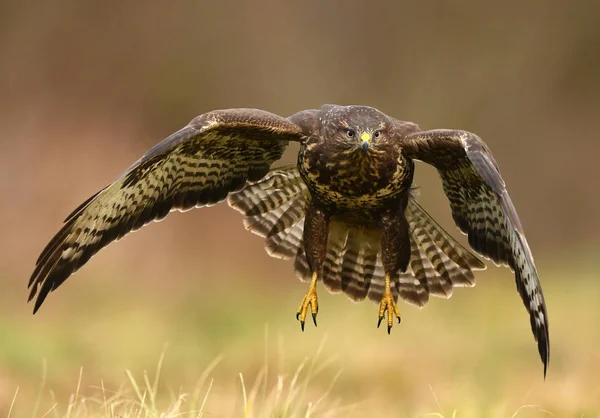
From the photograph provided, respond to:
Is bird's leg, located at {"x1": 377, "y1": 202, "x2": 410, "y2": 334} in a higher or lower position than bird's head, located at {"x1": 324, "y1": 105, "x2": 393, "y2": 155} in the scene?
lower

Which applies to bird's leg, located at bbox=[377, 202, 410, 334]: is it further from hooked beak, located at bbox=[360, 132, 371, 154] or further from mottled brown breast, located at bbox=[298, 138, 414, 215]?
hooked beak, located at bbox=[360, 132, 371, 154]

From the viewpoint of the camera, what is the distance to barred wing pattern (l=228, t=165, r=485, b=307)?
6.84 meters

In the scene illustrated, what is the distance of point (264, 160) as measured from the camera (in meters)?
6.68

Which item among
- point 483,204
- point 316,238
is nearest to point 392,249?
point 316,238

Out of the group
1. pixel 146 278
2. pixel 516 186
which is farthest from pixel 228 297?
pixel 516 186

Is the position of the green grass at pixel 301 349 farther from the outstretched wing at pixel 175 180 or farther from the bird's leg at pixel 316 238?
the outstretched wing at pixel 175 180

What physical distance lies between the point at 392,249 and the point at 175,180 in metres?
1.15

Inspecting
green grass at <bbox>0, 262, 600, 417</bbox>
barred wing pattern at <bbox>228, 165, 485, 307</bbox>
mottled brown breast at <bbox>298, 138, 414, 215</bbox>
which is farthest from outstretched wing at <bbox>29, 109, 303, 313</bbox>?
green grass at <bbox>0, 262, 600, 417</bbox>

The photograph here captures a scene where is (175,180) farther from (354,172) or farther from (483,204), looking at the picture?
(483,204)

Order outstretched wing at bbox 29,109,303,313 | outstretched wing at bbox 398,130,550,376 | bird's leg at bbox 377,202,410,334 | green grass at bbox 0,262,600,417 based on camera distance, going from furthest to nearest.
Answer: green grass at bbox 0,262,600,417 → bird's leg at bbox 377,202,410,334 → outstretched wing at bbox 29,109,303,313 → outstretched wing at bbox 398,130,550,376

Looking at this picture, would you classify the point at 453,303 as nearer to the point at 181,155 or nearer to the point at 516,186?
the point at 516,186

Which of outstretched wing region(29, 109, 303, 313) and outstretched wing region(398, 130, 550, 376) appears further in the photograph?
outstretched wing region(29, 109, 303, 313)

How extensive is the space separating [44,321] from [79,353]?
5.88ft

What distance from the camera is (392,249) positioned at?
6.46 metres
